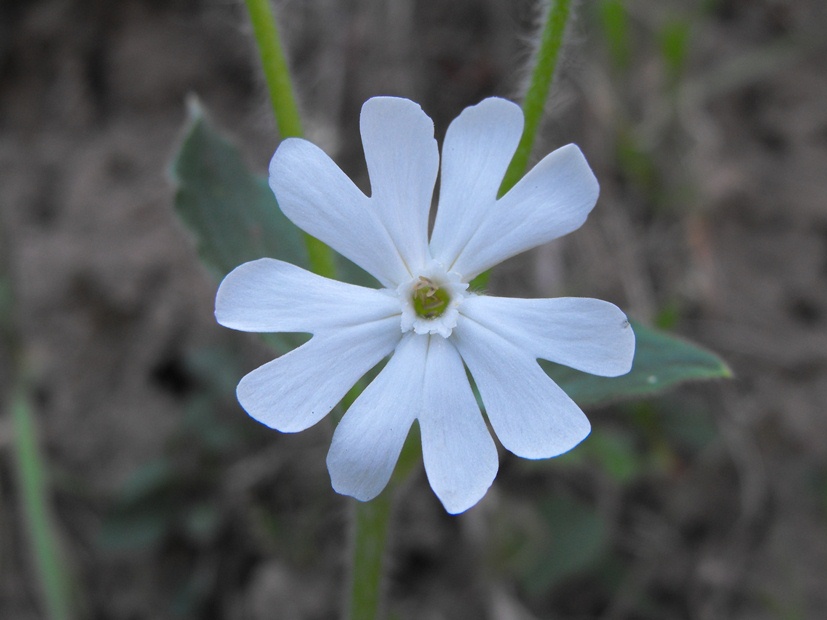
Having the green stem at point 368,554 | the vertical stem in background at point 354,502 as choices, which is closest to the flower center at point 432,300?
the vertical stem in background at point 354,502

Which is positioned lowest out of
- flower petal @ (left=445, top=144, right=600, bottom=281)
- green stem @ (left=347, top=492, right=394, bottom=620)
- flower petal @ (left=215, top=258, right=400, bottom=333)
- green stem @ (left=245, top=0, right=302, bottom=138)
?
green stem @ (left=347, top=492, right=394, bottom=620)

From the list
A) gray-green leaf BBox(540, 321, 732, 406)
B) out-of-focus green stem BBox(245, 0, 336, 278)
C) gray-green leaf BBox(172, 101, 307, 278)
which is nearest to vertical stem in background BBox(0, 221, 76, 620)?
gray-green leaf BBox(172, 101, 307, 278)

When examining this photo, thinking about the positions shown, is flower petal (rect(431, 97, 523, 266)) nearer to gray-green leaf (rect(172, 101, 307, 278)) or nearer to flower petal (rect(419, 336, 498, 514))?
flower petal (rect(419, 336, 498, 514))

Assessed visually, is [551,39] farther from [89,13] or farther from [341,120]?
[89,13]

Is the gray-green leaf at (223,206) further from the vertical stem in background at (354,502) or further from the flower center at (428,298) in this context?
the flower center at (428,298)

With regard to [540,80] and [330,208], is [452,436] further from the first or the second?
[540,80]

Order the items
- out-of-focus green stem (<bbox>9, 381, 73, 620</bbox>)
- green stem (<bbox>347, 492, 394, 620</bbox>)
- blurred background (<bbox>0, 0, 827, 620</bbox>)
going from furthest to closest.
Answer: blurred background (<bbox>0, 0, 827, 620</bbox>) → out-of-focus green stem (<bbox>9, 381, 73, 620</bbox>) → green stem (<bbox>347, 492, 394, 620</bbox>)

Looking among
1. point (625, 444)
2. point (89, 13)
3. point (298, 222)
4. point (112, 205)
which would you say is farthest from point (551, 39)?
point (89, 13)

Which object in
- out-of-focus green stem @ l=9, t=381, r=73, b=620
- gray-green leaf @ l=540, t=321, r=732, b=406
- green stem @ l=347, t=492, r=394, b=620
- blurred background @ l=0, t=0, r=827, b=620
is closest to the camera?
gray-green leaf @ l=540, t=321, r=732, b=406
